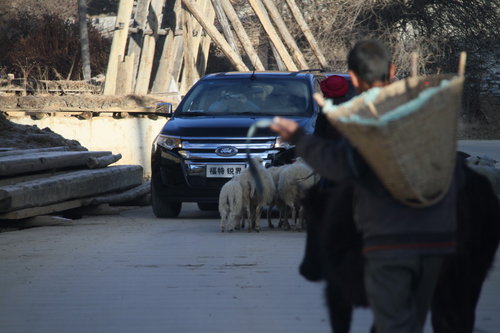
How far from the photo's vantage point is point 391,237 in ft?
13.7

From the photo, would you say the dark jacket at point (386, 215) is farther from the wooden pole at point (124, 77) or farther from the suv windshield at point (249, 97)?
the wooden pole at point (124, 77)

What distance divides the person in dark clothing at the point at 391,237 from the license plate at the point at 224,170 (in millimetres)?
8957

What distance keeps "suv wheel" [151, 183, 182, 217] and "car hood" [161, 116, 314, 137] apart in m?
0.85

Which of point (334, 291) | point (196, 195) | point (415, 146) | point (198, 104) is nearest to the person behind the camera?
point (415, 146)

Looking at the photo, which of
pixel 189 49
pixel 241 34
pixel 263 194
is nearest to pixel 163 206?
pixel 263 194

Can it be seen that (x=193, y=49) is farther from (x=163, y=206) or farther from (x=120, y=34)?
(x=163, y=206)

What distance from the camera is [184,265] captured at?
9.27 metres

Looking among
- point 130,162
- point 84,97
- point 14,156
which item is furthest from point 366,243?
point 84,97

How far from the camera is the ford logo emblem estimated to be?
13.3 meters

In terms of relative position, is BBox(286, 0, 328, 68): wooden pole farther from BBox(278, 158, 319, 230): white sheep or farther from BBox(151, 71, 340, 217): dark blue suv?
BBox(278, 158, 319, 230): white sheep

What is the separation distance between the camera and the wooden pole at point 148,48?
88.1 ft

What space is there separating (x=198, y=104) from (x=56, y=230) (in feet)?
10.0

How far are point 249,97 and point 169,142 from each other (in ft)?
4.83

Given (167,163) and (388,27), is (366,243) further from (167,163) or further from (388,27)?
(388,27)
